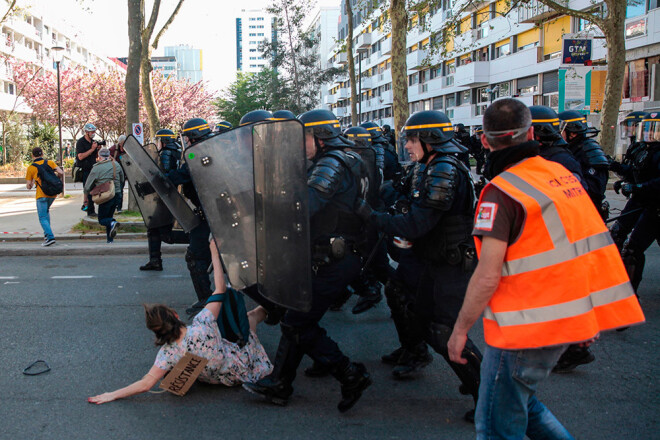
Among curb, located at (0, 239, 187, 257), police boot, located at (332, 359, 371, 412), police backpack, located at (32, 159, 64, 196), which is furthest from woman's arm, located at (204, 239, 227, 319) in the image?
police backpack, located at (32, 159, 64, 196)

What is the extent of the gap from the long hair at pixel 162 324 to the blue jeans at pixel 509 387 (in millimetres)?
2039

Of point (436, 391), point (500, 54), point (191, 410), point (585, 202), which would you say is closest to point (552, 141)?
point (436, 391)

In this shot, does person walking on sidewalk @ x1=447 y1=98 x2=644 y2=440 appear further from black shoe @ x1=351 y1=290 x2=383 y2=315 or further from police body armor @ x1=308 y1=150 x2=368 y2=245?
black shoe @ x1=351 y1=290 x2=383 y2=315

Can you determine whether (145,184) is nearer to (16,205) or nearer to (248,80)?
(16,205)

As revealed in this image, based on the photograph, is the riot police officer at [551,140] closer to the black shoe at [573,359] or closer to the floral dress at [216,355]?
the black shoe at [573,359]

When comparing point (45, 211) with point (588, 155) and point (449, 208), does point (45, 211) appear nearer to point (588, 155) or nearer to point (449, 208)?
point (588, 155)

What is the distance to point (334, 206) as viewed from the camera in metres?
3.48

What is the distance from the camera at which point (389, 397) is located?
377 cm

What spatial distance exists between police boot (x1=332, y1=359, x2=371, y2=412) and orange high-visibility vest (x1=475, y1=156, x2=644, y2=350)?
4.50 feet

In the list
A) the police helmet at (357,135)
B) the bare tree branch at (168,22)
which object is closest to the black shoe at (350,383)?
the police helmet at (357,135)

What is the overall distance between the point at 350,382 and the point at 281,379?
17.4 inches

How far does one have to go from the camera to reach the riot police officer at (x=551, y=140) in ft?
14.8

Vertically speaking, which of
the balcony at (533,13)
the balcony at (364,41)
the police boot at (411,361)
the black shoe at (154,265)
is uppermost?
the balcony at (364,41)

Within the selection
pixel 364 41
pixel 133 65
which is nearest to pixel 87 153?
pixel 133 65
